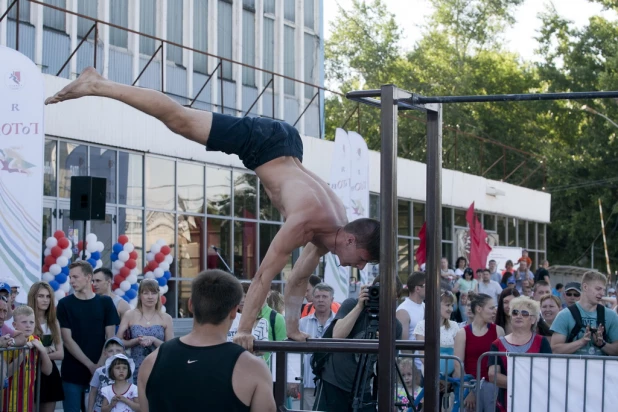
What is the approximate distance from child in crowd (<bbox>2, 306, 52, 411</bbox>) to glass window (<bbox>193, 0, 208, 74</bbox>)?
41.6 ft

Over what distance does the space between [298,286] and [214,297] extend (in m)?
2.18

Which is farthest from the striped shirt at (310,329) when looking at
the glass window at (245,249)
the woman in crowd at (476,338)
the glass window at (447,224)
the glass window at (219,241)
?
the glass window at (447,224)

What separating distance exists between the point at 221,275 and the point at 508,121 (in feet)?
132

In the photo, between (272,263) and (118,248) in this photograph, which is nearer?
(272,263)

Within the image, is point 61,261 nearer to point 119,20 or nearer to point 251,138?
point 119,20

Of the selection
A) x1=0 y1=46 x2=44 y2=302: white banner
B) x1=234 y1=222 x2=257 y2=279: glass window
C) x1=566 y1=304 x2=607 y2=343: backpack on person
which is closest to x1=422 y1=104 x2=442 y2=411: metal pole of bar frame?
x1=566 y1=304 x2=607 y2=343: backpack on person

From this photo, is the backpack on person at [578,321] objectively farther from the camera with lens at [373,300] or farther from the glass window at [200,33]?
the glass window at [200,33]

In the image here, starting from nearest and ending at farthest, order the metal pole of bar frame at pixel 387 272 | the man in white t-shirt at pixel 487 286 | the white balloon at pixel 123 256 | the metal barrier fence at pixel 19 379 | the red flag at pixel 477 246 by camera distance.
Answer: the metal pole of bar frame at pixel 387 272
the metal barrier fence at pixel 19 379
the white balloon at pixel 123 256
the man in white t-shirt at pixel 487 286
the red flag at pixel 477 246

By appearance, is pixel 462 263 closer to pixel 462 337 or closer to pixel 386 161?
pixel 462 337

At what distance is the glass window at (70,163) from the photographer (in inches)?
588

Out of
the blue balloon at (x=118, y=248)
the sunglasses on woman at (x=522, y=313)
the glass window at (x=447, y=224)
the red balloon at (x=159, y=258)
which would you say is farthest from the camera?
the glass window at (x=447, y=224)

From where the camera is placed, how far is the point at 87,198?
1119 cm

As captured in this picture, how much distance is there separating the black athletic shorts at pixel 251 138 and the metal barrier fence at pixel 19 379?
2.91 m

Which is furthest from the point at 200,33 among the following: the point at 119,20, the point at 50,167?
the point at 50,167
